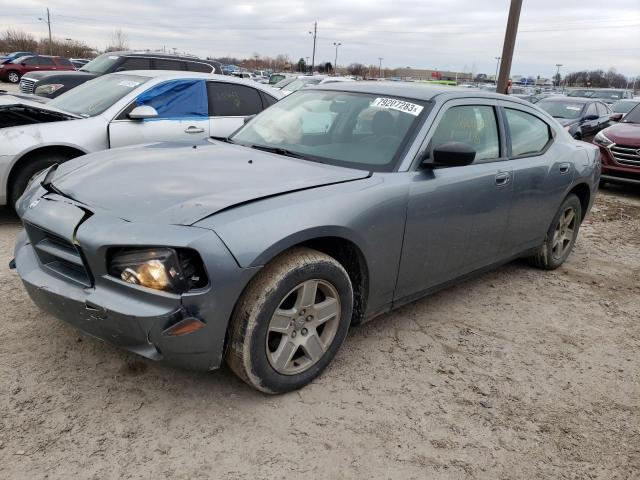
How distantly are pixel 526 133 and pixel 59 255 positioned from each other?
3.55m

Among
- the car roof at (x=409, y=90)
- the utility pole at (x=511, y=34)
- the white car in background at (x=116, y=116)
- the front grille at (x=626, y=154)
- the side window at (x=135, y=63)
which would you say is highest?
the utility pole at (x=511, y=34)

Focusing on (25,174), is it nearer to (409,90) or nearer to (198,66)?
(409,90)

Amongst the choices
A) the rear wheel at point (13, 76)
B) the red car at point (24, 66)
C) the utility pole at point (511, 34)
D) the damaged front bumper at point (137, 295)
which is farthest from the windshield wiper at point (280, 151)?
the rear wheel at point (13, 76)

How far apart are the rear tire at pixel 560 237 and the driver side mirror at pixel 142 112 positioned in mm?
4056

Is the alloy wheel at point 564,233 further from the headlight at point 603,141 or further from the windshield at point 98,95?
the headlight at point 603,141

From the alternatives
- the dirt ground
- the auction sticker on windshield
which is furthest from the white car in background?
the auction sticker on windshield

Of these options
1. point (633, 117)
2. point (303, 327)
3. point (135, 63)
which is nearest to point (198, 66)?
point (135, 63)

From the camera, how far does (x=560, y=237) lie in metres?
5.09

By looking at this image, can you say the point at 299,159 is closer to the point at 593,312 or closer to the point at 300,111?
the point at 300,111

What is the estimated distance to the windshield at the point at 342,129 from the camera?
334cm

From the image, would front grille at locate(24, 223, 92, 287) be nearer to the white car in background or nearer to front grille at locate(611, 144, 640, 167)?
the white car in background

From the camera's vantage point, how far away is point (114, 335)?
2428mm

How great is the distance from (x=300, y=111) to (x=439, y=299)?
1.81 m

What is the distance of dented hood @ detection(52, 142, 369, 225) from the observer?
2.52 m
